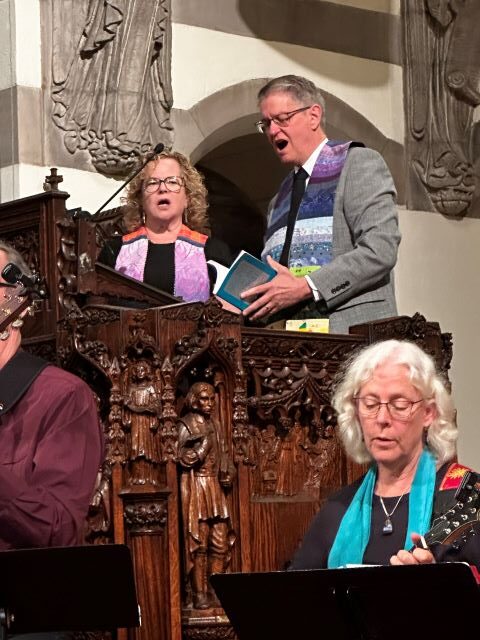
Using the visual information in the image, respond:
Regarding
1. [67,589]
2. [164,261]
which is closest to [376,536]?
[67,589]

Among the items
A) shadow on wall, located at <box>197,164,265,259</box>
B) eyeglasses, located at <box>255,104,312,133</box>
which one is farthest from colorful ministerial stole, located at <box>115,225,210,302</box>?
shadow on wall, located at <box>197,164,265,259</box>

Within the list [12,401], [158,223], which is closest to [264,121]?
[158,223]

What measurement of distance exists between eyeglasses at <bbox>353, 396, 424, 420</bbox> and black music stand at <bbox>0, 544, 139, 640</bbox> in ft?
2.65

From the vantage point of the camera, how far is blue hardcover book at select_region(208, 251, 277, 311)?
18.5ft

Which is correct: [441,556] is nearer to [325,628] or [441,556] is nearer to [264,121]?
[325,628]

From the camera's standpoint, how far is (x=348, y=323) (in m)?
5.91

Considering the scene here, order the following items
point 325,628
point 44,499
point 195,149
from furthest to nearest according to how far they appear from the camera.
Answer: point 195,149, point 44,499, point 325,628

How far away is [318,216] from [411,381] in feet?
5.98

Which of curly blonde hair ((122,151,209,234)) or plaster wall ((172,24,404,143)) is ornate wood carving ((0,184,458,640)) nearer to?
curly blonde hair ((122,151,209,234))

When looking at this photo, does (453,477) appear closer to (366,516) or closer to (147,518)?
(366,516)

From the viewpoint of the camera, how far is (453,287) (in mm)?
10422

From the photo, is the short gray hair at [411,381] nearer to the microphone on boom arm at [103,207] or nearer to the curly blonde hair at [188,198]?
the microphone on boom arm at [103,207]

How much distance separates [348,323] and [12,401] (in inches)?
74.2

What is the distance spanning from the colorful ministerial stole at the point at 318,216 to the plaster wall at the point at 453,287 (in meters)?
4.14
